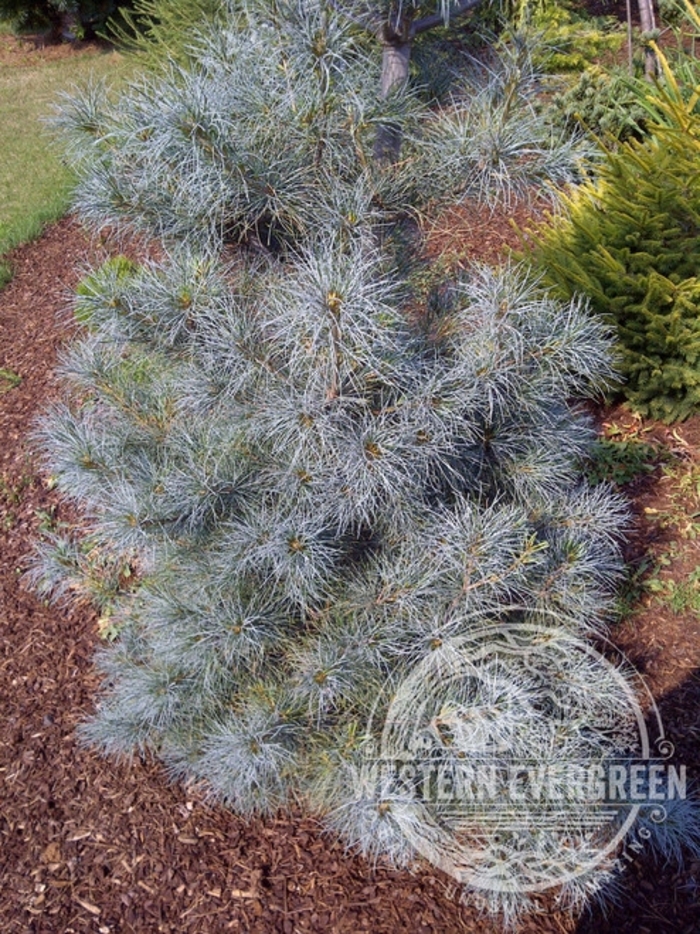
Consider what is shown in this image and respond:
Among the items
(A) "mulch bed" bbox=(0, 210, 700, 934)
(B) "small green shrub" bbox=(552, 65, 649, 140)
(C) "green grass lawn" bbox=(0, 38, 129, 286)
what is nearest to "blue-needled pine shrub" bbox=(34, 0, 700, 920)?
(A) "mulch bed" bbox=(0, 210, 700, 934)

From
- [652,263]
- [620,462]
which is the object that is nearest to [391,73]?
[652,263]

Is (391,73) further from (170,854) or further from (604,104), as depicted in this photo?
(604,104)

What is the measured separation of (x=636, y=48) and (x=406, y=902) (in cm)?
775

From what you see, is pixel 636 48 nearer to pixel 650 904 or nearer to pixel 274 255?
pixel 274 255

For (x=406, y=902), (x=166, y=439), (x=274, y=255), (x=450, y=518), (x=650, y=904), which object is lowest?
(x=650, y=904)

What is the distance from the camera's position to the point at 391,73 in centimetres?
199

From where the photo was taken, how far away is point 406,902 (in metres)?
2.27

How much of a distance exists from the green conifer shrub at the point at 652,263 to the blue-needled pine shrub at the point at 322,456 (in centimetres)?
149

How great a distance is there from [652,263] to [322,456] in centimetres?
247

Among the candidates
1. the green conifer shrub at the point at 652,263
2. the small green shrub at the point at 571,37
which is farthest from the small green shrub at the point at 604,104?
the green conifer shrub at the point at 652,263

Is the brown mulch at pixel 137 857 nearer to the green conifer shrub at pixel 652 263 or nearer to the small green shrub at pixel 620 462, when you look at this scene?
the small green shrub at pixel 620 462

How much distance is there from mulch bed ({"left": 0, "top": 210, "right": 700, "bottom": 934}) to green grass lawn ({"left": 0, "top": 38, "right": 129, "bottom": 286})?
109 inches

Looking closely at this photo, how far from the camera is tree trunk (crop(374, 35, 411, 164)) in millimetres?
1966

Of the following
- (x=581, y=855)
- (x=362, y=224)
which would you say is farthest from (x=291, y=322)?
(x=581, y=855)
